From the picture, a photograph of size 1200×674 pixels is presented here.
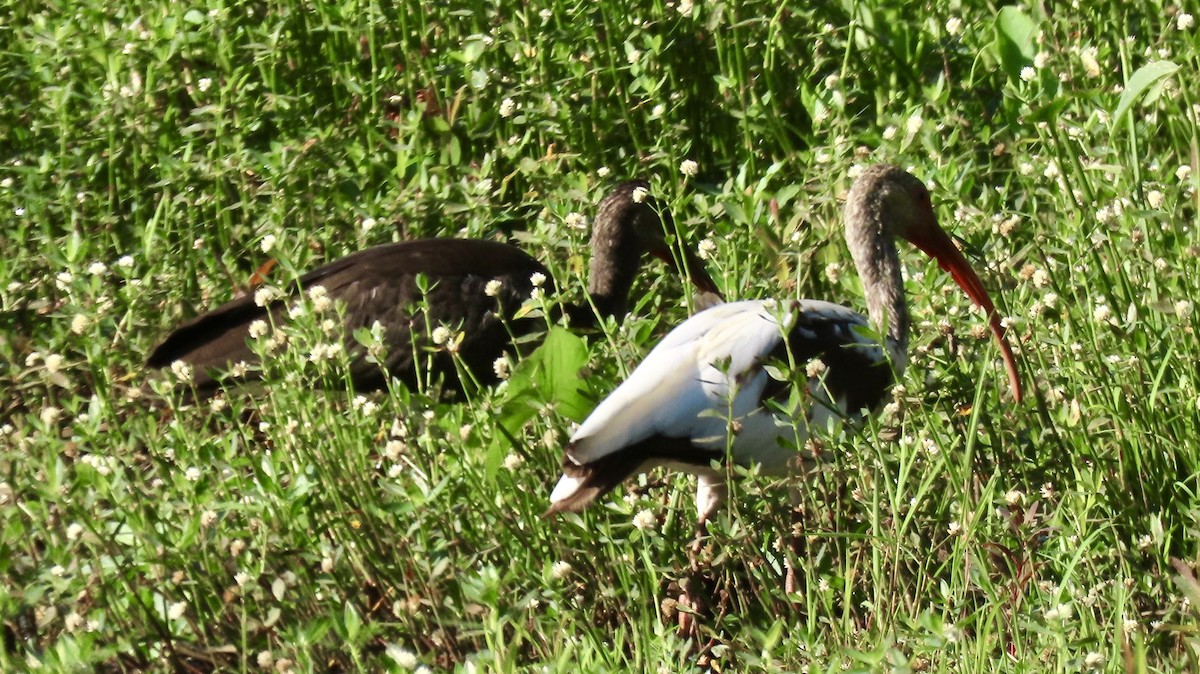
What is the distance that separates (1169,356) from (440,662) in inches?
64.3

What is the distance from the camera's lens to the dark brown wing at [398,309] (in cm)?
515

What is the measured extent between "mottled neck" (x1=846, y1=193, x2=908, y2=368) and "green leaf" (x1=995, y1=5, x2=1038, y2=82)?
888mm

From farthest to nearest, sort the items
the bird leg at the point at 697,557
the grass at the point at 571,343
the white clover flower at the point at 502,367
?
the white clover flower at the point at 502,367, the bird leg at the point at 697,557, the grass at the point at 571,343

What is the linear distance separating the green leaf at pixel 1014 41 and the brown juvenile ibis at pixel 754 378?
739mm

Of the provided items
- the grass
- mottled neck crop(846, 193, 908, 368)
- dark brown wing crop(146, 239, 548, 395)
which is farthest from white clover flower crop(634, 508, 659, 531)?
dark brown wing crop(146, 239, 548, 395)

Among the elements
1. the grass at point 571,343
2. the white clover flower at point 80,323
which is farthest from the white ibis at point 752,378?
the white clover flower at point 80,323

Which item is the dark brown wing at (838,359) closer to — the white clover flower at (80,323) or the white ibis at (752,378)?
the white ibis at (752,378)

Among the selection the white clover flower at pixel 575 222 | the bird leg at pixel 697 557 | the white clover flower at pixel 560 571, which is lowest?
the bird leg at pixel 697 557

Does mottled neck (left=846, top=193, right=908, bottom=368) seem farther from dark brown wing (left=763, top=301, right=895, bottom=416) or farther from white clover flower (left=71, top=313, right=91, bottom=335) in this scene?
white clover flower (left=71, top=313, right=91, bottom=335)

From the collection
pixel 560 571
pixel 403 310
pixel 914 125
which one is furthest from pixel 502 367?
pixel 914 125

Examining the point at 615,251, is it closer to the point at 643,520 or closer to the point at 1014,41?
the point at 1014,41

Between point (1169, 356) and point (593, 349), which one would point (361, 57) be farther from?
point (1169, 356)

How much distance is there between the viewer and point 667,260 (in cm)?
577

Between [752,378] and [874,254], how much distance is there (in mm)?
768
